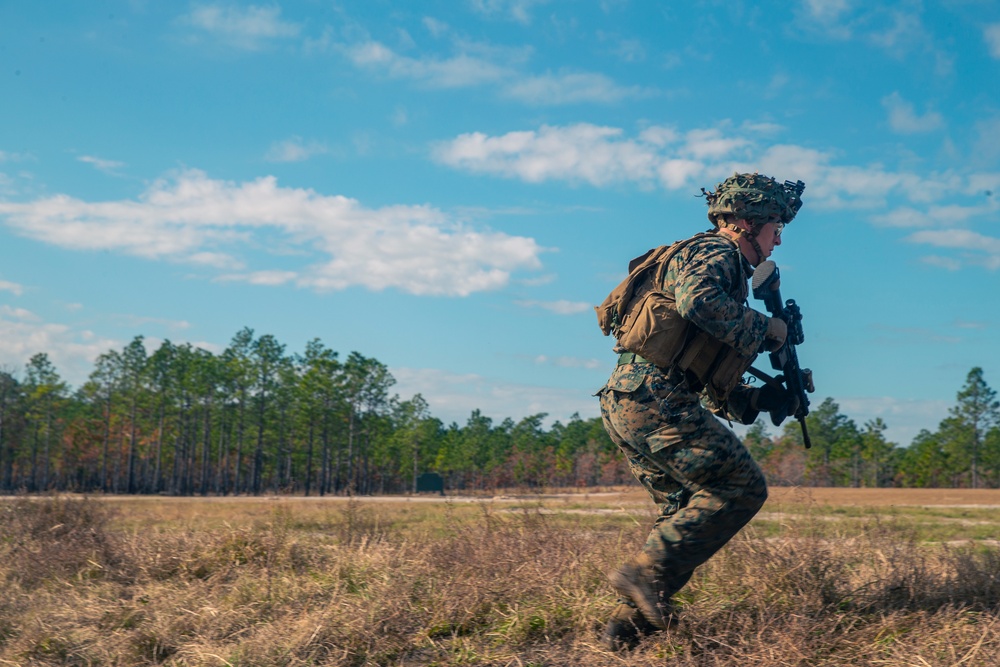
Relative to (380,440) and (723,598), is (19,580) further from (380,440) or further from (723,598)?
(380,440)

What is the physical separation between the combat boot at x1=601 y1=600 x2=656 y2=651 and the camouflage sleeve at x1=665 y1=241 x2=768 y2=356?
129 centimetres

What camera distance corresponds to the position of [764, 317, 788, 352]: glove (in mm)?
3785

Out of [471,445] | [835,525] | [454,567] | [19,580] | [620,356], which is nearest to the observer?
[620,356]

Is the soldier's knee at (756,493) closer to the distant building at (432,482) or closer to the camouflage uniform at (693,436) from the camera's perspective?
the camouflage uniform at (693,436)

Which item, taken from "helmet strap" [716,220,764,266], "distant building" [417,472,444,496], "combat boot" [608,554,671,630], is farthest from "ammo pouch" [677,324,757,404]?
"distant building" [417,472,444,496]

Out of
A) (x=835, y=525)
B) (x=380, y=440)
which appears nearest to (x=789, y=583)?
(x=835, y=525)

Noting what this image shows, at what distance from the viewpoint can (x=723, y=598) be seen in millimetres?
4125

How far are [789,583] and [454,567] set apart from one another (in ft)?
6.32

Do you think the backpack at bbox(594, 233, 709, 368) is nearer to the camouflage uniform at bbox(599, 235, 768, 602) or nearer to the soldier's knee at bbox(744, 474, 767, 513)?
the camouflage uniform at bbox(599, 235, 768, 602)

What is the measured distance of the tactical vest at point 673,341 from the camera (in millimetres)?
3693

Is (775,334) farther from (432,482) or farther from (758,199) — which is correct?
(432,482)

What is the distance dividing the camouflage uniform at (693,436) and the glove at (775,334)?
76mm

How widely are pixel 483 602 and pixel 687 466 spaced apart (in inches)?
56.2

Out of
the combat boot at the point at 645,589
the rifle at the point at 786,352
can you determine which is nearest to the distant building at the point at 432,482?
the rifle at the point at 786,352
